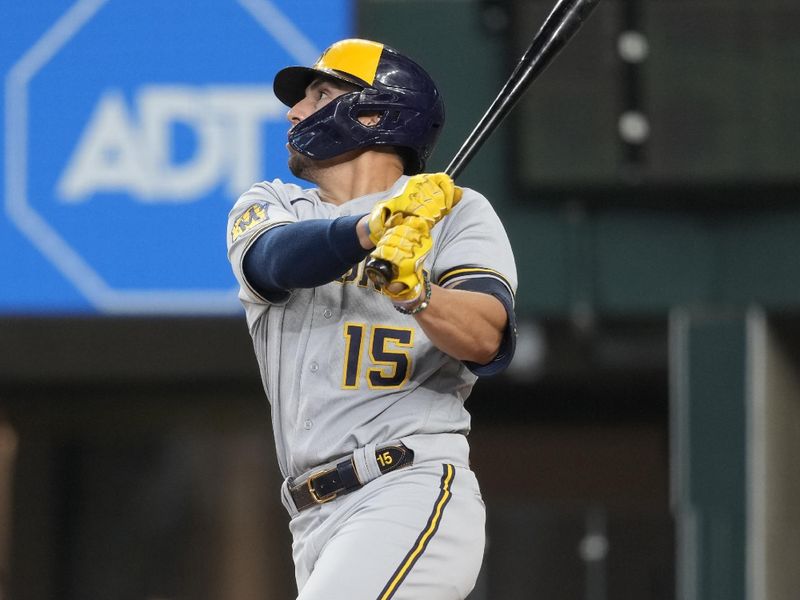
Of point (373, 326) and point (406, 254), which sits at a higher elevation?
point (406, 254)

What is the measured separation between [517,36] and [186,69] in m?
1.61

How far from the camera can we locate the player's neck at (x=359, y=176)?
283cm

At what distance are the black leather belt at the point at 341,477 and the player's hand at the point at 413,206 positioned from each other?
1.31 feet

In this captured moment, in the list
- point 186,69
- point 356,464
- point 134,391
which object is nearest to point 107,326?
point 134,391

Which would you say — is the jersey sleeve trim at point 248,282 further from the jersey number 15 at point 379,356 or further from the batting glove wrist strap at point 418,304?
the batting glove wrist strap at point 418,304

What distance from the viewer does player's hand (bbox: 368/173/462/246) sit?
2.38 metres

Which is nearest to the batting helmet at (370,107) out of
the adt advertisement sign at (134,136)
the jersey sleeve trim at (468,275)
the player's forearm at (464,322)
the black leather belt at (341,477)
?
the jersey sleeve trim at (468,275)

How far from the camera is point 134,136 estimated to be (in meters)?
7.21

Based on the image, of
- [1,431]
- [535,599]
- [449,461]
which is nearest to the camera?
[449,461]

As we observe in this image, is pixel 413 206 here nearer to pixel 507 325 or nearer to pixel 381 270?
pixel 381 270

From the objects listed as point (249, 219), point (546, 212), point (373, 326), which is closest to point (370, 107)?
point (249, 219)

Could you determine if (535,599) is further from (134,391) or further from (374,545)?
(374,545)

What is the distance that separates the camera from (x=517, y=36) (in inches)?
275

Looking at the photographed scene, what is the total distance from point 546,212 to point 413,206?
4.91 metres
